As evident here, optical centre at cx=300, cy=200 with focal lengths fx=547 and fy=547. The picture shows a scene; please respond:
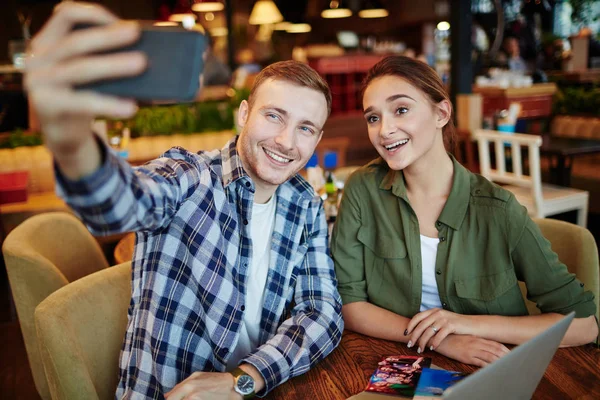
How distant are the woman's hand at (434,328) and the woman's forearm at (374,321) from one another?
1.4 inches

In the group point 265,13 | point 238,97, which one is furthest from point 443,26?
point 238,97

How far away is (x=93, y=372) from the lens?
4.56 ft

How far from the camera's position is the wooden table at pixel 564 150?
13.2ft

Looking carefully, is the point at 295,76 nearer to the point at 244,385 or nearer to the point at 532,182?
the point at 244,385

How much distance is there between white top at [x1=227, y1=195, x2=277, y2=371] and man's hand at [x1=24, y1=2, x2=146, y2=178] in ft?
2.67

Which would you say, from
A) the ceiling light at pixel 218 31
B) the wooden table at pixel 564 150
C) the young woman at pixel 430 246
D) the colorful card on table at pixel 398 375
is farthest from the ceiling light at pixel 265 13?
the colorful card on table at pixel 398 375

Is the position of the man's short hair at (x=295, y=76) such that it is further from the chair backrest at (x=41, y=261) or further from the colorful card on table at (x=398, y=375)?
the chair backrest at (x=41, y=261)

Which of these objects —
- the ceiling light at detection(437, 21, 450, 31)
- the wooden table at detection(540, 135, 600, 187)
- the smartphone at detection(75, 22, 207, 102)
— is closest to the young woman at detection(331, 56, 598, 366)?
the smartphone at detection(75, 22, 207, 102)

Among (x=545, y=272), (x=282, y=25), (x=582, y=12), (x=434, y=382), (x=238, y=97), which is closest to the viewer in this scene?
(x=434, y=382)

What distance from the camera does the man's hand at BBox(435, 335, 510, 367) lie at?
123 centimetres

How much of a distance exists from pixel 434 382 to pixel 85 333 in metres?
0.86

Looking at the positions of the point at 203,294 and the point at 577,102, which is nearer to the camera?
the point at 203,294

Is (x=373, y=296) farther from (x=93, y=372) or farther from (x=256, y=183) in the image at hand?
(x=93, y=372)

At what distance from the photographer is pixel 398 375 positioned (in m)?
1.18
